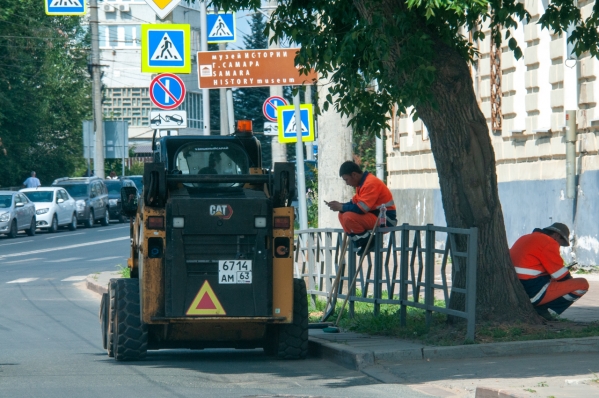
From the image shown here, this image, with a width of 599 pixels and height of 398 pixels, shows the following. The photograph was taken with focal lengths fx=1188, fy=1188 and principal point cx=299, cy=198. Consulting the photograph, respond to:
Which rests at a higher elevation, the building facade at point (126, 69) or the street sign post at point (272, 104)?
the building facade at point (126, 69)

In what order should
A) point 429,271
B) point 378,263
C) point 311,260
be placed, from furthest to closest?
point 311,260 < point 378,263 < point 429,271

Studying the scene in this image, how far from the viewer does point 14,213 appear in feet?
123

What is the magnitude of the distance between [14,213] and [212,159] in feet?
89.8

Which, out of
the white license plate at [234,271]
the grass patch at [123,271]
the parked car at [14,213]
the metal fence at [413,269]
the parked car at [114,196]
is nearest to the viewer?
the white license plate at [234,271]


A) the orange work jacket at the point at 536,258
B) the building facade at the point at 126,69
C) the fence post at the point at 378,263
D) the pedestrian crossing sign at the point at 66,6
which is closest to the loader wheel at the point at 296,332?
the fence post at the point at 378,263

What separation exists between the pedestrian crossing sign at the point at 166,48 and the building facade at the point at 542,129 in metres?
3.98

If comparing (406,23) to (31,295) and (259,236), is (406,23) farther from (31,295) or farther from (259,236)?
(31,295)

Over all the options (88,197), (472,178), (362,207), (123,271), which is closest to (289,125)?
(123,271)

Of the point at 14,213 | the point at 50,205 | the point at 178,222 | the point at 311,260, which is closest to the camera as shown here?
the point at 178,222

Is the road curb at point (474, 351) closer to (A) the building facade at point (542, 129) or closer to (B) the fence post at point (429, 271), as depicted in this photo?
(B) the fence post at point (429, 271)

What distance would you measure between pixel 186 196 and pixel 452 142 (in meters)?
2.48

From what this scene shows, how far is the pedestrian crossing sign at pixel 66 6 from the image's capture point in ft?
86.5

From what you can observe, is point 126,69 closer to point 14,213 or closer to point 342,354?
point 14,213

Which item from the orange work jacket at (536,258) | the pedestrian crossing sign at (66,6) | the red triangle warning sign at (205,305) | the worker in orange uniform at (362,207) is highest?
the pedestrian crossing sign at (66,6)
